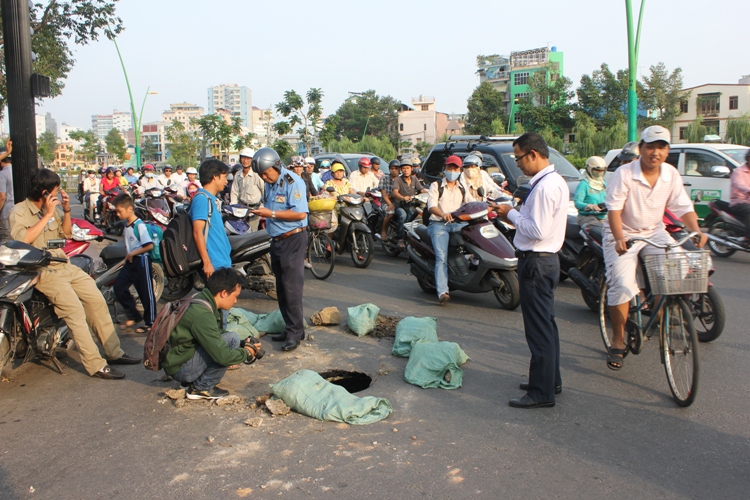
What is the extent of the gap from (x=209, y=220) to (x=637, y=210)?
3.47 m

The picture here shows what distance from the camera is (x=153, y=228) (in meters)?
7.15

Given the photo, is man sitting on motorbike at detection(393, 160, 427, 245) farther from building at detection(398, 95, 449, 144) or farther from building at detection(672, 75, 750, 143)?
building at detection(398, 95, 449, 144)

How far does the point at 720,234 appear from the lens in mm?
10688

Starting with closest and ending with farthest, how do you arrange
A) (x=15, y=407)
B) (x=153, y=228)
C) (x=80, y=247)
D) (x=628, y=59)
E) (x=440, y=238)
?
(x=15, y=407) < (x=80, y=247) < (x=153, y=228) < (x=440, y=238) < (x=628, y=59)

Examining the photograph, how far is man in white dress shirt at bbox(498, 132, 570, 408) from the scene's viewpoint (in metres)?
4.29

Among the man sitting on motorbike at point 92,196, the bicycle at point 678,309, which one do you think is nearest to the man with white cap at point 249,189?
the bicycle at point 678,309

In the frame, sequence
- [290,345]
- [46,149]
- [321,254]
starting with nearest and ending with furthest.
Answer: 1. [290,345]
2. [321,254]
3. [46,149]

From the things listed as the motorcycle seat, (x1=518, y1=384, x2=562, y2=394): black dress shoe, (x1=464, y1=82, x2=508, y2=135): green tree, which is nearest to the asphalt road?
(x1=518, y1=384, x2=562, y2=394): black dress shoe

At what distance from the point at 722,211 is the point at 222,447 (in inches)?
360

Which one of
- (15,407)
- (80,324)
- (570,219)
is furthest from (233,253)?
(570,219)

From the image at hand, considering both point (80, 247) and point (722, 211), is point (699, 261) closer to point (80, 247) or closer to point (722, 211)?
point (80, 247)

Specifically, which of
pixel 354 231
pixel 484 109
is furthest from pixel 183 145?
pixel 354 231

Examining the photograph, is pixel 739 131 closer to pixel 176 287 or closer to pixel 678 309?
pixel 176 287

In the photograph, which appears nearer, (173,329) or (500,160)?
(173,329)
